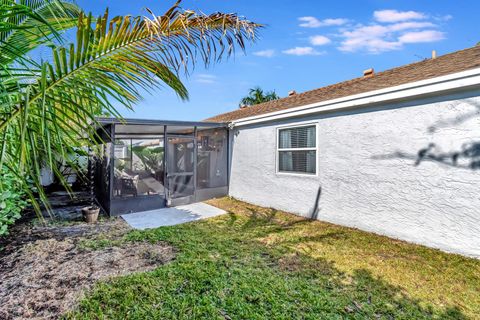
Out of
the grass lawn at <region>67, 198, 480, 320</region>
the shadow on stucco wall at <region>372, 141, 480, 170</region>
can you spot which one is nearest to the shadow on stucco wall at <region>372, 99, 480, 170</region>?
the shadow on stucco wall at <region>372, 141, 480, 170</region>

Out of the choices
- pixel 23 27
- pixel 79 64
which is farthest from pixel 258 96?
pixel 23 27

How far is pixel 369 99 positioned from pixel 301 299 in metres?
4.70

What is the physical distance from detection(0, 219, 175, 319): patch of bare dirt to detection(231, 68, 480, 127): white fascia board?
17.2ft

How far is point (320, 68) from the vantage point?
523 inches

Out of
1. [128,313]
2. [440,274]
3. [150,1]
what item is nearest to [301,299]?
[128,313]

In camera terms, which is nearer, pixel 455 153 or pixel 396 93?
pixel 455 153

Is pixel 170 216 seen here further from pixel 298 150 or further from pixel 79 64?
pixel 79 64

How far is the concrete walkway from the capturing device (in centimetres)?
711

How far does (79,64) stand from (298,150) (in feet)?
21.9

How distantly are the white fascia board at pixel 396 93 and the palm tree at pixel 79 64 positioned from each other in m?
3.91

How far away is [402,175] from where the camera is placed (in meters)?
5.43

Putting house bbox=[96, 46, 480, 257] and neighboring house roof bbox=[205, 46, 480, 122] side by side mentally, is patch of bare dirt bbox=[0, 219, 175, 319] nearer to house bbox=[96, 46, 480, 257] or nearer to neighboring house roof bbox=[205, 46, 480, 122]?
house bbox=[96, 46, 480, 257]

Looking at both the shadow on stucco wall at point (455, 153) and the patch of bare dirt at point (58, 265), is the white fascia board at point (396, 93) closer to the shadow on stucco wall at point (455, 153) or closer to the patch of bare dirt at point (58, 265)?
the shadow on stucco wall at point (455, 153)

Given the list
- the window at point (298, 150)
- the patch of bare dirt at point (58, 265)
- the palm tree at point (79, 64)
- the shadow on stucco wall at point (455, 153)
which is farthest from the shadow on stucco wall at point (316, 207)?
the palm tree at point (79, 64)
